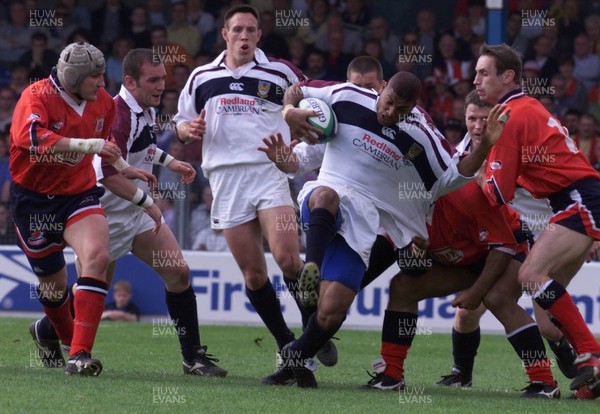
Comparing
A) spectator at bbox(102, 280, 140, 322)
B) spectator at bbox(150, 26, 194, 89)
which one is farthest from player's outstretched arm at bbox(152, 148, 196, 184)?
spectator at bbox(150, 26, 194, 89)

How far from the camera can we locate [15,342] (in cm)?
1002

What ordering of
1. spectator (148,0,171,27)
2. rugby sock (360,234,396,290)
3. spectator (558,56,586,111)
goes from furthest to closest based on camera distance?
spectator (148,0,171,27) < spectator (558,56,586,111) < rugby sock (360,234,396,290)

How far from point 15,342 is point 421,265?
166 inches

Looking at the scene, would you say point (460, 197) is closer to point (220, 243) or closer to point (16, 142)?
point (16, 142)

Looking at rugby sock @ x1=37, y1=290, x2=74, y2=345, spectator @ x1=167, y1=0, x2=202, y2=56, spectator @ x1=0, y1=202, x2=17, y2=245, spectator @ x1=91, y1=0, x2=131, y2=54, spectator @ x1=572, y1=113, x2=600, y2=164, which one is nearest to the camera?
rugby sock @ x1=37, y1=290, x2=74, y2=345

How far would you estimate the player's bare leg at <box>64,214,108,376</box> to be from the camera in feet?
23.6

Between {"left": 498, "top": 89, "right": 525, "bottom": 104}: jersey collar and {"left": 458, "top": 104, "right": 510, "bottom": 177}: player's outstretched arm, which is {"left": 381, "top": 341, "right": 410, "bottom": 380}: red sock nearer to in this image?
{"left": 458, "top": 104, "right": 510, "bottom": 177}: player's outstretched arm

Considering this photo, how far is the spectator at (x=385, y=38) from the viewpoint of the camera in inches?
623

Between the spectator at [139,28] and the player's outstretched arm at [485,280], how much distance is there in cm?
978

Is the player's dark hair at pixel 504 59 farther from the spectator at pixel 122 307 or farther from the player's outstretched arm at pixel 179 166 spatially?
the spectator at pixel 122 307

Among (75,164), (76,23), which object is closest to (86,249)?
(75,164)

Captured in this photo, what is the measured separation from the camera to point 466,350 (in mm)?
7930

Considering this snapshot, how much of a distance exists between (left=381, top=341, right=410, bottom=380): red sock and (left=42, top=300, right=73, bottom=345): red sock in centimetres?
213

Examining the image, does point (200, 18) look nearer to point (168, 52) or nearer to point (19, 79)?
point (168, 52)
